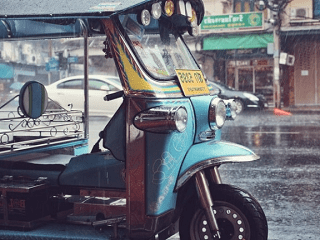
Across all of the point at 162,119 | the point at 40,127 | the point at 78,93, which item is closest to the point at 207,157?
the point at 162,119

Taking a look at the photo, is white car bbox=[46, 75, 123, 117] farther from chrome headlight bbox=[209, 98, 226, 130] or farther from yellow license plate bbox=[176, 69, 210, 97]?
chrome headlight bbox=[209, 98, 226, 130]

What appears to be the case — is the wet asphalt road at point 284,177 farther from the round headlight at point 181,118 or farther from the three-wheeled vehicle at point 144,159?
the round headlight at point 181,118

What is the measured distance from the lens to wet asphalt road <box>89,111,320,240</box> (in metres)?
Answer: 5.33

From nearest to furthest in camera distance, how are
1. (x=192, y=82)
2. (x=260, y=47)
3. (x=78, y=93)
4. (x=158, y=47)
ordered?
1. (x=192, y=82)
2. (x=158, y=47)
3. (x=78, y=93)
4. (x=260, y=47)

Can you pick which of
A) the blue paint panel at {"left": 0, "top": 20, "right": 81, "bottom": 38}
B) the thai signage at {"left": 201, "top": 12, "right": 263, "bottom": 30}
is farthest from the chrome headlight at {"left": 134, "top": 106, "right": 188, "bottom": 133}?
the thai signage at {"left": 201, "top": 12, "right": 263, "bottom": 30}

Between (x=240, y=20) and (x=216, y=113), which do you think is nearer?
(x=216, y=113)

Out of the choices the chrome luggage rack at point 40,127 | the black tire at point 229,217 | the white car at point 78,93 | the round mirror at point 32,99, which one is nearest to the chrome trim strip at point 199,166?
the black tire at point 229,217

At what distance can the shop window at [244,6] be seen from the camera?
2950 centimetres

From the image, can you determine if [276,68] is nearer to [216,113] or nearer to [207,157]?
[216,113]

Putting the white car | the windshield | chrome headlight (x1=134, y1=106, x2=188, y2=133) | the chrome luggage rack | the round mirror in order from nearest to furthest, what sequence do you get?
1. chrome headlight (x1=134, y1=106, x2=188, y2=133)
2. the windshield
3. the round mirror
4. the chrome luggage rack
5. the white car

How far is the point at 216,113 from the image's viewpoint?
4.00m

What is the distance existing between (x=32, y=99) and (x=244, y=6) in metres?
26.4

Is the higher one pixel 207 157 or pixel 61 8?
pixel 61 8

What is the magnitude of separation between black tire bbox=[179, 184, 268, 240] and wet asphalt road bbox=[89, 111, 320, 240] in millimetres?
1198
